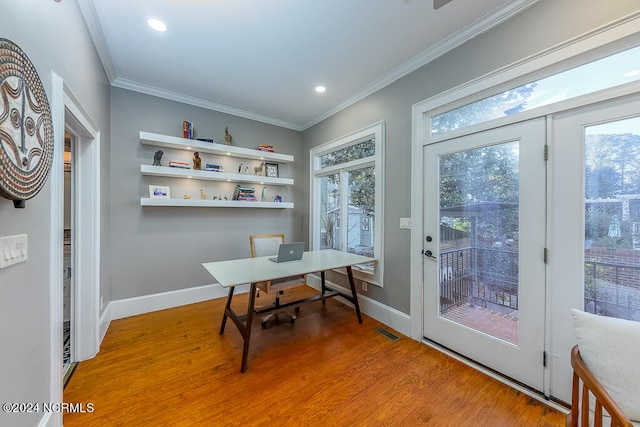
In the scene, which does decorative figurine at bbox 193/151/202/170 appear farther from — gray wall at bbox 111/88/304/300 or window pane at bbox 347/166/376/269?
window pane at bbox 347/166/376/269

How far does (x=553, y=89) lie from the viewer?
1701 mm

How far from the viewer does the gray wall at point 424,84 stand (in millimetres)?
1598

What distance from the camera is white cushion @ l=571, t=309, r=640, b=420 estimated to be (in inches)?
40.0

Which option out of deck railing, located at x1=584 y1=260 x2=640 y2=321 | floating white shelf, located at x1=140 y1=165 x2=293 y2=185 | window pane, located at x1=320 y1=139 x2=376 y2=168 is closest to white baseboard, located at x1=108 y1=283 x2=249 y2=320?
floating white shelf, located at x1=140 y1=165 x2=293 y2=185

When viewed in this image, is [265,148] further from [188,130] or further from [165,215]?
[165,215]

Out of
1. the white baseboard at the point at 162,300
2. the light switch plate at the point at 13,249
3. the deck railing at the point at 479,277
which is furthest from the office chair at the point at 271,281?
the light switch plate at the point at 13,249

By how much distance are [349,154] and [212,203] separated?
2.06m

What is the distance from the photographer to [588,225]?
156 cm

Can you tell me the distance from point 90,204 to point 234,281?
151cm

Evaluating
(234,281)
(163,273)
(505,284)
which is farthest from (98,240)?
(505,284)

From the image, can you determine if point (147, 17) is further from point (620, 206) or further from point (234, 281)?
point (620, 206)

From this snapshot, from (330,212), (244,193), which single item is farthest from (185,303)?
(330,212)

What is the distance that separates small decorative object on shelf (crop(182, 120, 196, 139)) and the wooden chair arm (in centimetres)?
404

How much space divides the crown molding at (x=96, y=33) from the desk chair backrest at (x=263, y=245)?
93.8 inches
